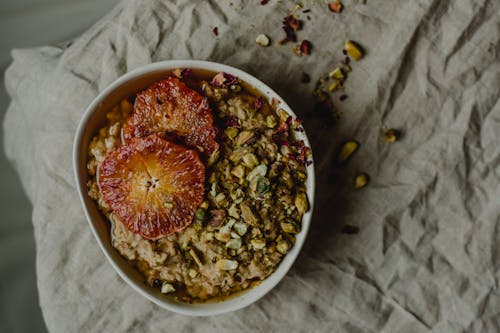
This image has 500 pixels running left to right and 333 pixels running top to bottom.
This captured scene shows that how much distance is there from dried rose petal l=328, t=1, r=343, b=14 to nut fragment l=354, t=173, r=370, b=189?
50 cm

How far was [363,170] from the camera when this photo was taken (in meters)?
1.67

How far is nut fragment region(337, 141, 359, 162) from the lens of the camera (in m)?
1.65

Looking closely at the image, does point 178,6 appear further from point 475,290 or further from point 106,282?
point 475,290

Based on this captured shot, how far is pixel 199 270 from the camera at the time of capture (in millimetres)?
1476

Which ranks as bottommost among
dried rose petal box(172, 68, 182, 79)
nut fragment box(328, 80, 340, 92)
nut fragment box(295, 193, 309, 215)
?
nut fragment box(295, 193, 309, 215)

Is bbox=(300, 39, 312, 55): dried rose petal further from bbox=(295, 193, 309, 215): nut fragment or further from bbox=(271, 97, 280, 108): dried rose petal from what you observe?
bbox=(295, 193, 309, 215): nut fragment

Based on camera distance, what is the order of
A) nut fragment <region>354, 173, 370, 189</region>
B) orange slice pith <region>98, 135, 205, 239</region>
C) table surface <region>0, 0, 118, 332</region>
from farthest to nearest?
table surface <region>0, 0, 118, 332</region> → nut fragment <region>354, 173, 370, 189</region> → orange slice pith <region>98, 135, 205, 239</region>

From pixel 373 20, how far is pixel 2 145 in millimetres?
1493

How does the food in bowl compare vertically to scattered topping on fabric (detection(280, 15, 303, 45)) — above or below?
below

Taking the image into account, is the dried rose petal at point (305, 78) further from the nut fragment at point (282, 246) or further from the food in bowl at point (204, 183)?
the nut fragment at point (282, 246)

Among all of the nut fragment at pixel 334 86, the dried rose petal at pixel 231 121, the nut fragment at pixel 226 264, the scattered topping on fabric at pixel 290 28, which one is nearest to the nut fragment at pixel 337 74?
the nut fragment at pixel 334 86

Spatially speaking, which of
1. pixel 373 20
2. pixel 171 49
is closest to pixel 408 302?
pixel 373 20

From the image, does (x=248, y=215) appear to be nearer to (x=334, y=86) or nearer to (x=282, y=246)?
(x=282, y=246)

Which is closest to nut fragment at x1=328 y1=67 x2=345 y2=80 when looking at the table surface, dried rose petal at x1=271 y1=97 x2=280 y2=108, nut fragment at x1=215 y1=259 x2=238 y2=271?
dried rose petal at x1=271 y1=97 x2=280 y2=108
